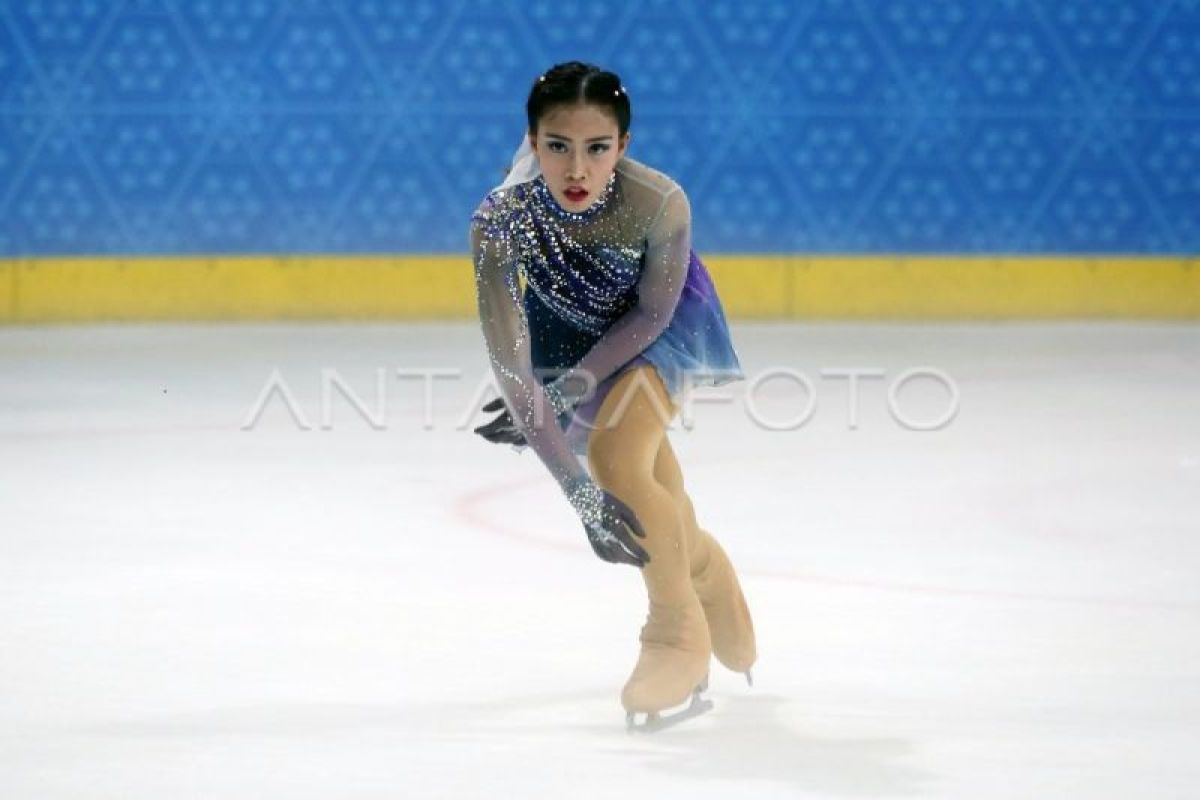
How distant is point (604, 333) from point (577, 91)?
0.34 metres

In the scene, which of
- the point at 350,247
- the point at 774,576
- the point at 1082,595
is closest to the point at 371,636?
the point at 774,576

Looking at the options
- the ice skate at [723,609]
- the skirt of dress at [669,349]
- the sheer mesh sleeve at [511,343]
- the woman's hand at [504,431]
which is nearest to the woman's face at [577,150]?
the sheer mesh sleeve at [511,343]

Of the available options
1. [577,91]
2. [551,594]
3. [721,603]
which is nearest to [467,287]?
[551,594]

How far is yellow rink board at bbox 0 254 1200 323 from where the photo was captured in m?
8.64

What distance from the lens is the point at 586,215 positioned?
2.92m

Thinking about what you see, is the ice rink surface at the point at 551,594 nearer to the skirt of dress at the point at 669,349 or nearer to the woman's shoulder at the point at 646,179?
the skirt of dress at the point at 669,349

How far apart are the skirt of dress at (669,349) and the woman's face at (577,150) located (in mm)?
215

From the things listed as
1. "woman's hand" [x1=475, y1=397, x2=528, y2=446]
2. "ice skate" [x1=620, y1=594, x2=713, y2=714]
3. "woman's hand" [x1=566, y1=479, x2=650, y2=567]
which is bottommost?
"ice skate" [x1=620, y1=594, x2=713, y2=714]

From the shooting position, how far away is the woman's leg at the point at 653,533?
2908mm

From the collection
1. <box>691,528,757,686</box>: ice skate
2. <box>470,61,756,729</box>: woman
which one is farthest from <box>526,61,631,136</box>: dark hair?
<box>691,528,757,686</box>: ice skate

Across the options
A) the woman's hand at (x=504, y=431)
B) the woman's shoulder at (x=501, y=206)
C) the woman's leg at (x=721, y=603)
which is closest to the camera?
the woman's shoulder at (x=501, y=206)

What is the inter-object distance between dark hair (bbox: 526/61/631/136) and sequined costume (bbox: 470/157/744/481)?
4.1 inches

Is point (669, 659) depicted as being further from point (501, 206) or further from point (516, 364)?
point (501, 206)

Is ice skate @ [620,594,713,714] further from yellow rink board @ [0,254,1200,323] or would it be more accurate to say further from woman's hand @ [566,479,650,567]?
yellow rink board @ [0,254,1200,323]
